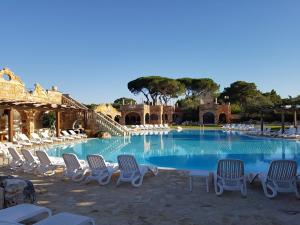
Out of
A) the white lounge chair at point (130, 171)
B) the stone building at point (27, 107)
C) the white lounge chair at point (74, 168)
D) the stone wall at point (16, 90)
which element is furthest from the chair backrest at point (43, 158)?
the stone wall at point (16, 90)

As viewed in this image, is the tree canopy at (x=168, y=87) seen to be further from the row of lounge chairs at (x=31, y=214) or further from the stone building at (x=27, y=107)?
the row of lounge chairs at (x=31, y=214)

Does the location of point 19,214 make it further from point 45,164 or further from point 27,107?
point 27,107

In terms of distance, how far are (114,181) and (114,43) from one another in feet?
63.6

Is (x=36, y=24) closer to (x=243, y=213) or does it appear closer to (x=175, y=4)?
(x=175, y=4)

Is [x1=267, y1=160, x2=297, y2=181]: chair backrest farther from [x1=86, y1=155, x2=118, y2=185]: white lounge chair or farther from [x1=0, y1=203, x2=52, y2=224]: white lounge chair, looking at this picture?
[x1=0, y1=203, x2=52, y2=224]: white lounge chair

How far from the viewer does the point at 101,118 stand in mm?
26984

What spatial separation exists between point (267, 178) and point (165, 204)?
216cm

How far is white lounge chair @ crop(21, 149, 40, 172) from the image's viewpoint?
8523 millimetres

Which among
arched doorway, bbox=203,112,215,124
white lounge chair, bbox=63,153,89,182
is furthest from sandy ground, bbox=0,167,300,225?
arched doorway, bbox=203,112,215,124

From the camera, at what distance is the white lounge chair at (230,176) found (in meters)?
6.04

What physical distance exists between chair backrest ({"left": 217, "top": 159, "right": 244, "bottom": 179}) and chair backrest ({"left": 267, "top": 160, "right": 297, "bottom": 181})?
1.87ft

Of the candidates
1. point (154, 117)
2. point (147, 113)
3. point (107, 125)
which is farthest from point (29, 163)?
point (154, 117)

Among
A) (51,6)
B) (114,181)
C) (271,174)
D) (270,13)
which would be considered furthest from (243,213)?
(51,6)

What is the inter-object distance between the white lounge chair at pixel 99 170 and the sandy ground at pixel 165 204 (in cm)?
19
